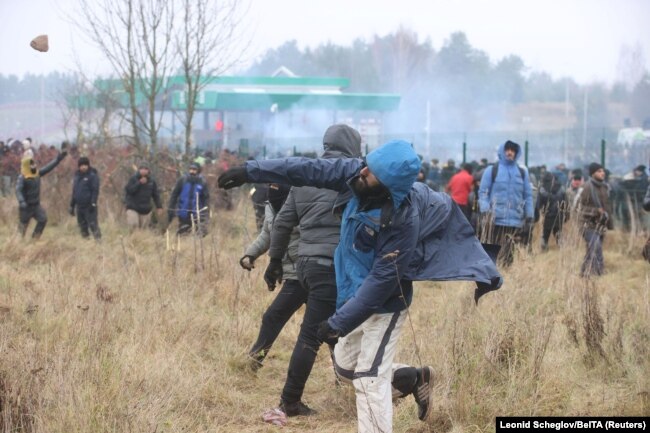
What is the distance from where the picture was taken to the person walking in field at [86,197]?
14.7 meters

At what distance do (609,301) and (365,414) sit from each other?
151 inches

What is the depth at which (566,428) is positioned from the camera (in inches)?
183

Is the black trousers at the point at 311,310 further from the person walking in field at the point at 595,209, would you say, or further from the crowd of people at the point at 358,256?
the person walking in field at the point at 595,209

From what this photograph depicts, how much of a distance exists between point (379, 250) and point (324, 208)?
1.10 metres

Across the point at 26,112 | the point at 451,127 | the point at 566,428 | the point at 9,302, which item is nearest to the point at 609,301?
the point at 566,428

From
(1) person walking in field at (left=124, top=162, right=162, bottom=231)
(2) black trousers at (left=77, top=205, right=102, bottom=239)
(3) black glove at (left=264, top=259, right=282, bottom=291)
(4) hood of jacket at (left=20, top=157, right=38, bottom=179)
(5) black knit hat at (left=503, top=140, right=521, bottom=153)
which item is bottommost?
(2) black trousers at (left=77, top=205, right=102, bottom=239)

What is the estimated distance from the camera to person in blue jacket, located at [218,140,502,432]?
4.11m

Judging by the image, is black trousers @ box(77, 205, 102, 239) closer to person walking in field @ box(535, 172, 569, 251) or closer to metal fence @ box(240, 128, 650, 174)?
person walking in field @ box(535, 172, 569, 251)

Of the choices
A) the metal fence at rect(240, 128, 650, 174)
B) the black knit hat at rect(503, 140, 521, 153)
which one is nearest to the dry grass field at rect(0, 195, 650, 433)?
the black knit hat at rect(503, 140, 521, 153)

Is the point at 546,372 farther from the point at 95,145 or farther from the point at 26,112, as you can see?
the point at 26,112

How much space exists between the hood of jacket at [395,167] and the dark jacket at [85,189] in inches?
453

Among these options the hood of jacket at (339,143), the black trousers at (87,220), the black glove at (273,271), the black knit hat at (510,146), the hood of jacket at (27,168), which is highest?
the hood of jacket at (339,143)

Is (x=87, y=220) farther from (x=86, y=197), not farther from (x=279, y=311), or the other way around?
(x=279, y=311)

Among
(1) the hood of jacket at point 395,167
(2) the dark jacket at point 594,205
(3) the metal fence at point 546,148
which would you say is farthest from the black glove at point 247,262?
(3) the metal fence at point 546,148
